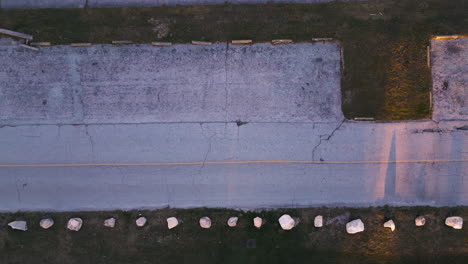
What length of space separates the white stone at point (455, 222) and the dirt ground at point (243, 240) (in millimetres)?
129

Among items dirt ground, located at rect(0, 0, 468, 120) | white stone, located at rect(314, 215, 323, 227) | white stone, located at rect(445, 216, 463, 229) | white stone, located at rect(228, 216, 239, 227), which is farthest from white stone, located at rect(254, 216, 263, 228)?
white stone, located at rect(445, 216, 463, 229)

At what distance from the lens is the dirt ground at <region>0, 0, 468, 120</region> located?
857 centimetres

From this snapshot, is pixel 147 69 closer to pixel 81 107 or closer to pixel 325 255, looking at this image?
pixel 81 107

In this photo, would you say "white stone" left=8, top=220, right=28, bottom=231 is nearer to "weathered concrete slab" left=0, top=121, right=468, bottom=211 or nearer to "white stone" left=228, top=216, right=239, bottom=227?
"weathered concrete slab" left=0, top=121, right=468, bottom=211

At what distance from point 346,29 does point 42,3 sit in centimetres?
818

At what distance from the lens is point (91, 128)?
8.64 m

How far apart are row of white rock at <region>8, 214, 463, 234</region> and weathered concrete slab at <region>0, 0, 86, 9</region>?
5.70m

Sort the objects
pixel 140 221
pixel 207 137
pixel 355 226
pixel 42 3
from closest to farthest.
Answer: pixel 355 226
pixel 140 221
pixel 207 137
pixel 42 3

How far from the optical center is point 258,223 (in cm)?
848

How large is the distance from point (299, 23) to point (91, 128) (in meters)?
6.17

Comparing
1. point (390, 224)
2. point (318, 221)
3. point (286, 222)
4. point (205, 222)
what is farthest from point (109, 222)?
point (390, 224)

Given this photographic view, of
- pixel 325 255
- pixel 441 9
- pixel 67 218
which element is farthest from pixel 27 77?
pixel 441 9

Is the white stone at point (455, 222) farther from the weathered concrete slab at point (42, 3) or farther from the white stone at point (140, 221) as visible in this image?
the weathered concrete slab at point (42, 3)

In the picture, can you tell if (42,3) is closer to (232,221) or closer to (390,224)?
(232,221)
